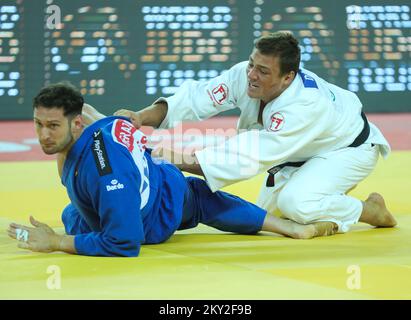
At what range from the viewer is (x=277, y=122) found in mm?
4617

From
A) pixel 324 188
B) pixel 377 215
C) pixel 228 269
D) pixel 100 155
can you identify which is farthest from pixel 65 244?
pixel 377 215

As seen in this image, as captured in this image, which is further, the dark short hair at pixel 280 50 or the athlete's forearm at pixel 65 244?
the dark short hair at pixel 280 50

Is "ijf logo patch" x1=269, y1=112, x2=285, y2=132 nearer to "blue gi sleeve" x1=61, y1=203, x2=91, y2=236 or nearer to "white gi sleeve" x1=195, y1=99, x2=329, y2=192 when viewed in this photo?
"white gi sleeve" x1=195, y1=99, x2=329, y2=192

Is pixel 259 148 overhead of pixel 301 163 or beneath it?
overhead

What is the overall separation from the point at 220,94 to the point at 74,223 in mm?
1372

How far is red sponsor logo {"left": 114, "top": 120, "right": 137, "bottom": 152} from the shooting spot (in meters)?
3.99

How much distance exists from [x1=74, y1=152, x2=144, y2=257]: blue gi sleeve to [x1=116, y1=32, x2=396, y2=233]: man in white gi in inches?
28.6

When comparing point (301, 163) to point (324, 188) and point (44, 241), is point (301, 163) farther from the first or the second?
point (44, 241)

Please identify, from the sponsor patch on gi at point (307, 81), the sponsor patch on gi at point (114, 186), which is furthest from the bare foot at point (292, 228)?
the sponsor patch on gi at point (114, 186)

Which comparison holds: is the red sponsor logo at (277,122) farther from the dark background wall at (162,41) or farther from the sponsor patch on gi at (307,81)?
the dark background wall at (162,41)

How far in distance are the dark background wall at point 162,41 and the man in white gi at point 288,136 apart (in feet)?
21.2

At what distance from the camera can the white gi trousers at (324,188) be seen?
4699mm

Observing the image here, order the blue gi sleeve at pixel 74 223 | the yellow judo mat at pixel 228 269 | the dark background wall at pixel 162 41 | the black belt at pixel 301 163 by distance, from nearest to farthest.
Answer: the yellow judo mat at pixel 228 269 < the blue gi sleeve at pixel 74 223 < the black belt at pixel 301 163 < the dark background wall at pixel 162 41

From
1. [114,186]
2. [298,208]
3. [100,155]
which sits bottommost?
[298,208]
